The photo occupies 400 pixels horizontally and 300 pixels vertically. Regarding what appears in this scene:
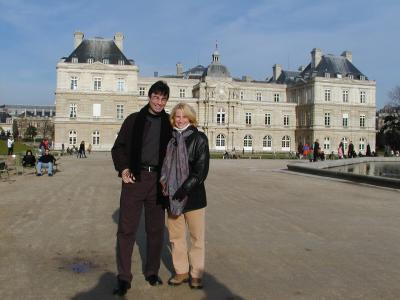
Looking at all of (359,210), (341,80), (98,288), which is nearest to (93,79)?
(341,80)

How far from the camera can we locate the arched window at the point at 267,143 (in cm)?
6969

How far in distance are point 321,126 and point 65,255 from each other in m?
64.9

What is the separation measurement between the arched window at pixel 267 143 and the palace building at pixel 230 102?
156mm

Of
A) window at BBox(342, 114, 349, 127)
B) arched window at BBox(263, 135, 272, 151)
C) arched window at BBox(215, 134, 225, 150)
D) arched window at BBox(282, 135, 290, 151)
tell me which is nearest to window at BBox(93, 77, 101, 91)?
arched window at BBox(215, 134, 225, 150)

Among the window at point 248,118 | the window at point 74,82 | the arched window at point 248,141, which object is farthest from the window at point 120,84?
the arched window at point 248,141

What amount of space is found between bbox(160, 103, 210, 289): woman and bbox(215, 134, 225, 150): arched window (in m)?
61.8

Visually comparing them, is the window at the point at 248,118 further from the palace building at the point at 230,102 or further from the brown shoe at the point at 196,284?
the brown shoe at the point at 196,284

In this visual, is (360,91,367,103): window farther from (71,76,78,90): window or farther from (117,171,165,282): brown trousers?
(117,171,165,282): brown trousers

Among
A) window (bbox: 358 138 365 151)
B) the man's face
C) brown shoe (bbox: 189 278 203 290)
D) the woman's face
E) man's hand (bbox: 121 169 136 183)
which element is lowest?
brown shoe (bbox: 189 278 203 290)

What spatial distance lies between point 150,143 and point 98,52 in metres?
59.1

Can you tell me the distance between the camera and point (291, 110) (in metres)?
72.2

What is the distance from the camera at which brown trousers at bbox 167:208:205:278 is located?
15.8ft

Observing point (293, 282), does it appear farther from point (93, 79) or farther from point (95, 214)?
point (93, 79)

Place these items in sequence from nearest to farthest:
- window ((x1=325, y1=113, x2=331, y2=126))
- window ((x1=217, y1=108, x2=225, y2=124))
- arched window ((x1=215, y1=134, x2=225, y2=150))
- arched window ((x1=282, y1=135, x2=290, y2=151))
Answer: arched window ((x1=215, y1=134, x2=225, y2=150)) → window ((x1=217, y1=108, x2=225, y2=124)) → window ((x1=325, y1=113, x2=331, y2=126)) → arched window ((x1=282, y1=135, x2=290, y2=151))
